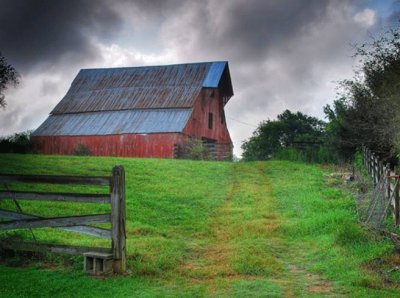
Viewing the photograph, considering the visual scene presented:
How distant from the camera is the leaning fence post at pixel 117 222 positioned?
380 inches

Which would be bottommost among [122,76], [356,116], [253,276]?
[253,276]

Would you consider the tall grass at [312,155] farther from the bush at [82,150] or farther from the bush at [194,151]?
the bush at [82,150]

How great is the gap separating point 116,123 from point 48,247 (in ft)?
111

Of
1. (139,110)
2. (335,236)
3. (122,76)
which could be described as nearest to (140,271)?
(335,236)

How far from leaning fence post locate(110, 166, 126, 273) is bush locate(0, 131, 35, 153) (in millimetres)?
33271

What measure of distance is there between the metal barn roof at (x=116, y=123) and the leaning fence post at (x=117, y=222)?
1208 inches

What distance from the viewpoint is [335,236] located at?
41.1 ft

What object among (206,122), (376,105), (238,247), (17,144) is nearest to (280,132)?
(206,122)

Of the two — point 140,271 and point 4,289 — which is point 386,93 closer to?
point 140,271

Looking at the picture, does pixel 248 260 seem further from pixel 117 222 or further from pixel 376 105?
pixel 376 105

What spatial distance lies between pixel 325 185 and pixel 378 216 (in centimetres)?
985

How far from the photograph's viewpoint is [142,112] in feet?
144

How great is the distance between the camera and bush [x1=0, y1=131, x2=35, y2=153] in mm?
40281

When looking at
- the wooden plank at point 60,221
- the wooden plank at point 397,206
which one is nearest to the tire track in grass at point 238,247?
the wooden plank at point 60,221
